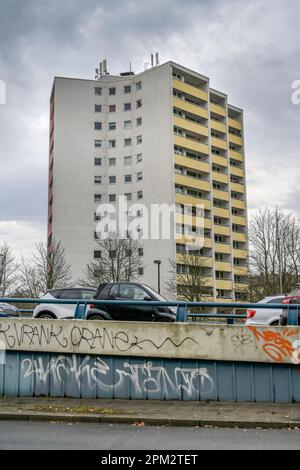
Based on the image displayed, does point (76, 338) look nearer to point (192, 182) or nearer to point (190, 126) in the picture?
point (192, 182)

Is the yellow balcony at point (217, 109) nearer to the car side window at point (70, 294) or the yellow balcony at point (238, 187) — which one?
the yellow balcony at point (238, 187)

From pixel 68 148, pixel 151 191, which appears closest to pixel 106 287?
pixel 151 191

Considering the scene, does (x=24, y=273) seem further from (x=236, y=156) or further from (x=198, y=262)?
(x=236, y=156)

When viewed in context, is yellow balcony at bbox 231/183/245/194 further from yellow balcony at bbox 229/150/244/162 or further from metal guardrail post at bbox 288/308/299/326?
metal guardrail post at bbox 288/308/299/326

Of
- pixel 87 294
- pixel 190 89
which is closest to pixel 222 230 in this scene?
pixel 190 89

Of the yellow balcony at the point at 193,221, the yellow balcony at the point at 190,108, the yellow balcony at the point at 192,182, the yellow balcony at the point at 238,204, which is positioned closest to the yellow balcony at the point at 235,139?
the yellow balcony at the point at 190,108

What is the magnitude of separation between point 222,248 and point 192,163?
43.2 ft

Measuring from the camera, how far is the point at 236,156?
84438 millimetres

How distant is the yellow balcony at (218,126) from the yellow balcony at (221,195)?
31.5ft

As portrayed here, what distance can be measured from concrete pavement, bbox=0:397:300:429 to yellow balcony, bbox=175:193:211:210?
6238 centimetres

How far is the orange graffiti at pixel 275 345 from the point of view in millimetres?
10336

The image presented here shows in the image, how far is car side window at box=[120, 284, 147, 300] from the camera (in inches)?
569
